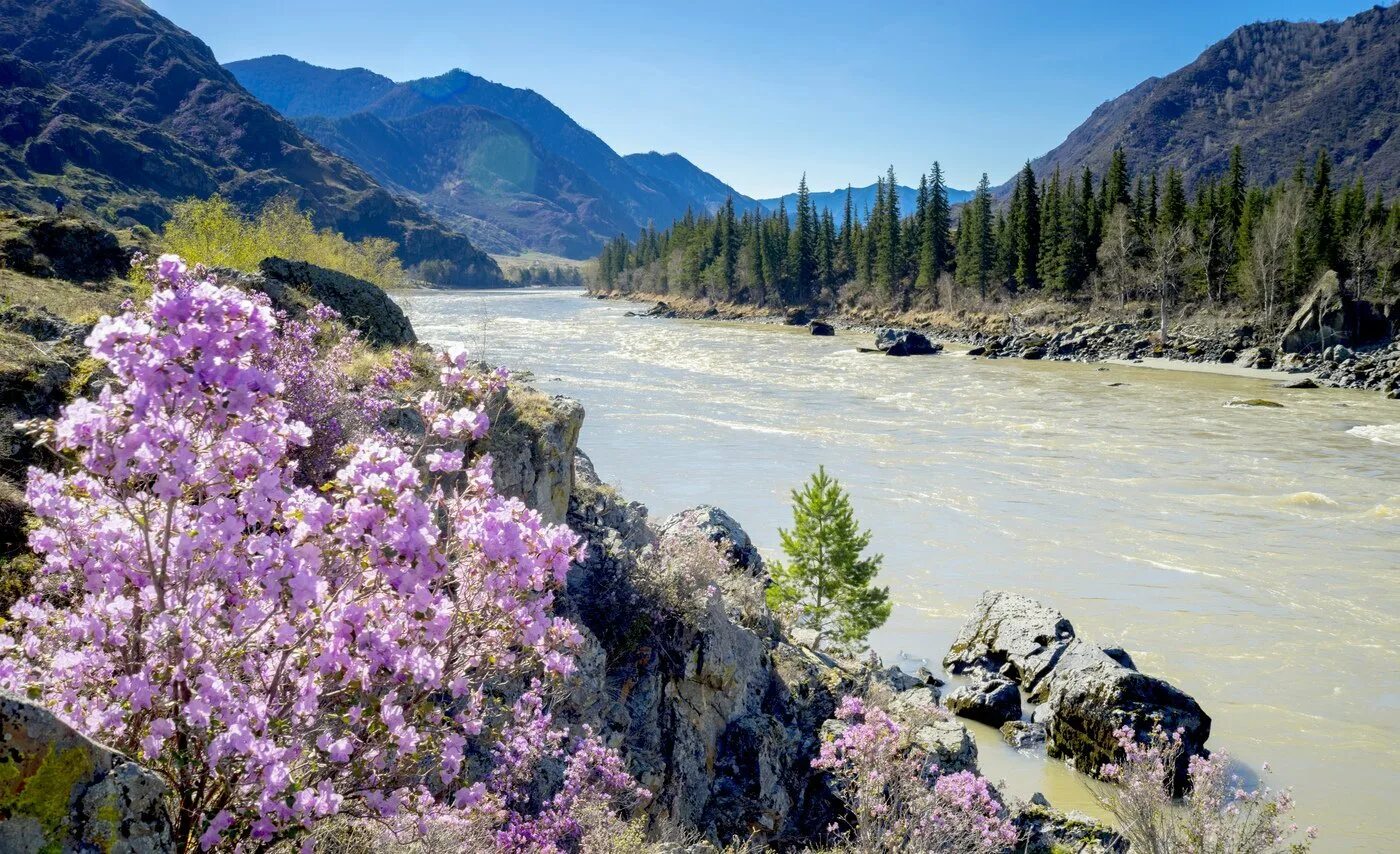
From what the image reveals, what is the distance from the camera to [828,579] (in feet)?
49.5

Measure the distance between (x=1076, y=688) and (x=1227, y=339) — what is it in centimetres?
6354

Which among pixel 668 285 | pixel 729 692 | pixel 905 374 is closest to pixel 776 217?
pixel 668 285

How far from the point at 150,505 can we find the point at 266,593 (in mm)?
661

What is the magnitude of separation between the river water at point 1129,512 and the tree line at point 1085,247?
2661cm

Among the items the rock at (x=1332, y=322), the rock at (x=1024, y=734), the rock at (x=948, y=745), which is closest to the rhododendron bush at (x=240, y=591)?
the rock at (x=948, y=745)

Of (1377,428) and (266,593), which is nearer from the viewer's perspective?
(266,593)

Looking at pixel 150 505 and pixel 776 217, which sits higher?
pixel 776 217

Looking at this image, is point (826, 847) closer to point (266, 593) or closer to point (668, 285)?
point (266, 593)

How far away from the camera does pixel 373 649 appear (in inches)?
122

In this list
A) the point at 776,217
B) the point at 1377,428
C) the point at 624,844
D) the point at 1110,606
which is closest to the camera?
the point at 624,844

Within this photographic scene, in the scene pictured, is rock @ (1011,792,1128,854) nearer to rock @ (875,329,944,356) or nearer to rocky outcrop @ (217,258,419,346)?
rocky outcrop @ (217,258,419,346)

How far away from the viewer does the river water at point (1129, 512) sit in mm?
12594

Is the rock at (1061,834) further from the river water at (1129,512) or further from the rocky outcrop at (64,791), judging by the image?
the rocky outcrop at (64,791)

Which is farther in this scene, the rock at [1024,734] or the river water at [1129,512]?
the river water at [1129,512]
